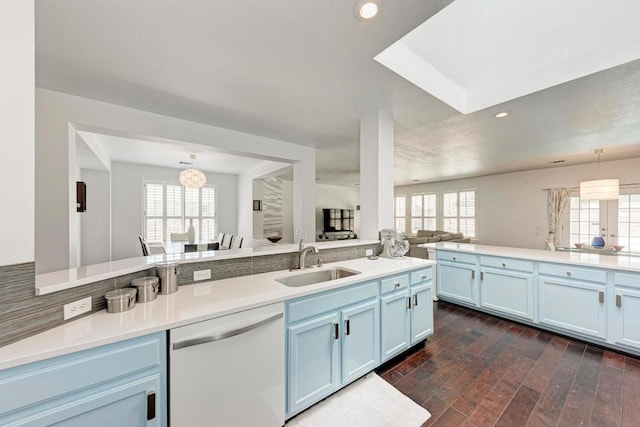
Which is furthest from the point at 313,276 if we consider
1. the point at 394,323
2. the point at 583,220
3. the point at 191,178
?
the point at 583,220

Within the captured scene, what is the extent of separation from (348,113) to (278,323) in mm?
2299

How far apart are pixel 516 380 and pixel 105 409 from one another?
280cm

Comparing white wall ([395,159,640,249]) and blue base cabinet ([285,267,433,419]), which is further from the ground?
white wall ([395,159,640,249])

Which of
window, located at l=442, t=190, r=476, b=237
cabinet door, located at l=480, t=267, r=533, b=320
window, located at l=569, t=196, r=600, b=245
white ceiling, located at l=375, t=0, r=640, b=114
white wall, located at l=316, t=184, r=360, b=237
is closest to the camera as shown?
white ceiling, located at l=375, t=0, r=640, b=114

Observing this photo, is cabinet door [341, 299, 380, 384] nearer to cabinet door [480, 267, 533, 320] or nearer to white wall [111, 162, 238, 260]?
cabinet door [480, 267, 533, 320]

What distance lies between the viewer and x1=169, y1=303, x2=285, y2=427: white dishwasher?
3.91 feet

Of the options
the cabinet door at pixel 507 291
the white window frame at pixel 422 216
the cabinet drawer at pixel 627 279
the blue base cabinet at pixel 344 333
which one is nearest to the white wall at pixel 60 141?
the blue base cabinet at pixel 344 333

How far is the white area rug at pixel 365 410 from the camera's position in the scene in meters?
1.63

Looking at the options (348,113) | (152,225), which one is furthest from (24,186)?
(152,225)

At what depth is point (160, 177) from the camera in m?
6.23

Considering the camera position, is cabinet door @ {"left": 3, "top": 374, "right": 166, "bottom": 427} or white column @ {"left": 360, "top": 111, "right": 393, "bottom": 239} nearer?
cabinet door @ {"left": 3, "top": 374, "right": 166, "bottom": 427}

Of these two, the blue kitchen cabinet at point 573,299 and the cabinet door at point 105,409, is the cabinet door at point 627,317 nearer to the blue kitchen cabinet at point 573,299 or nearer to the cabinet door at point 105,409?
the blue kitchen cabinet at point 573,299

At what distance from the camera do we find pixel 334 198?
30.6 ft

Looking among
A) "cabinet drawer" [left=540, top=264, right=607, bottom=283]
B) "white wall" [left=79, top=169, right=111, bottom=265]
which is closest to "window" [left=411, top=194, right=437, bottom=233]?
"cabinet drawer" [left=540, top=264, right=607, bottom=283]
